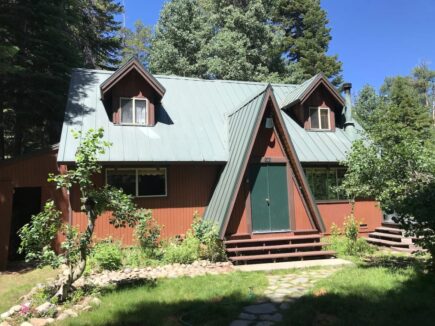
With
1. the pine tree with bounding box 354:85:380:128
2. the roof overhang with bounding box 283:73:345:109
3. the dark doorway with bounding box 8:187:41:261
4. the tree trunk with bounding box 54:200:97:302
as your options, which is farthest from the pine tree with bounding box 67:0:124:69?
the pine tree with bounding box 354:85:380:128

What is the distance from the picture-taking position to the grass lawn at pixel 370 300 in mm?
5445

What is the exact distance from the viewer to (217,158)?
12906 mm

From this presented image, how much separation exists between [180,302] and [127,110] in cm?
866

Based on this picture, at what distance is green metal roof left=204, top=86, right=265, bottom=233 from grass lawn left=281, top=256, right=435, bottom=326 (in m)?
3.89

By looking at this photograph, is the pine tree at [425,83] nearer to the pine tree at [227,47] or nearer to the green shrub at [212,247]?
the pine tree at [227,47]

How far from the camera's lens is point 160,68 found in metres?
27.5

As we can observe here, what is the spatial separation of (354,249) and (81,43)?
66.4 ft

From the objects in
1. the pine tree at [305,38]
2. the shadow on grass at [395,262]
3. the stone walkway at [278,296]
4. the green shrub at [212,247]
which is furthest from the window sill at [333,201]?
the pine tree at [305,38]

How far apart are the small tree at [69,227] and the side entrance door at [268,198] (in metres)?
4.77

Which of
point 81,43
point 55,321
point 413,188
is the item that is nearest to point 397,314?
point 413,188

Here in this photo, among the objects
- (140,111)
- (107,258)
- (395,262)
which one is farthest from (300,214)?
(140,111)

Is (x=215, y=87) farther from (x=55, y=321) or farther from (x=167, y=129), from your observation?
(x=55, y=321)

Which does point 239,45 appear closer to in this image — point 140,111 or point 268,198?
point 140,111

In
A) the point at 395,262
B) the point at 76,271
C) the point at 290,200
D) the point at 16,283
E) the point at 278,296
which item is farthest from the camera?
the point at 290,200
